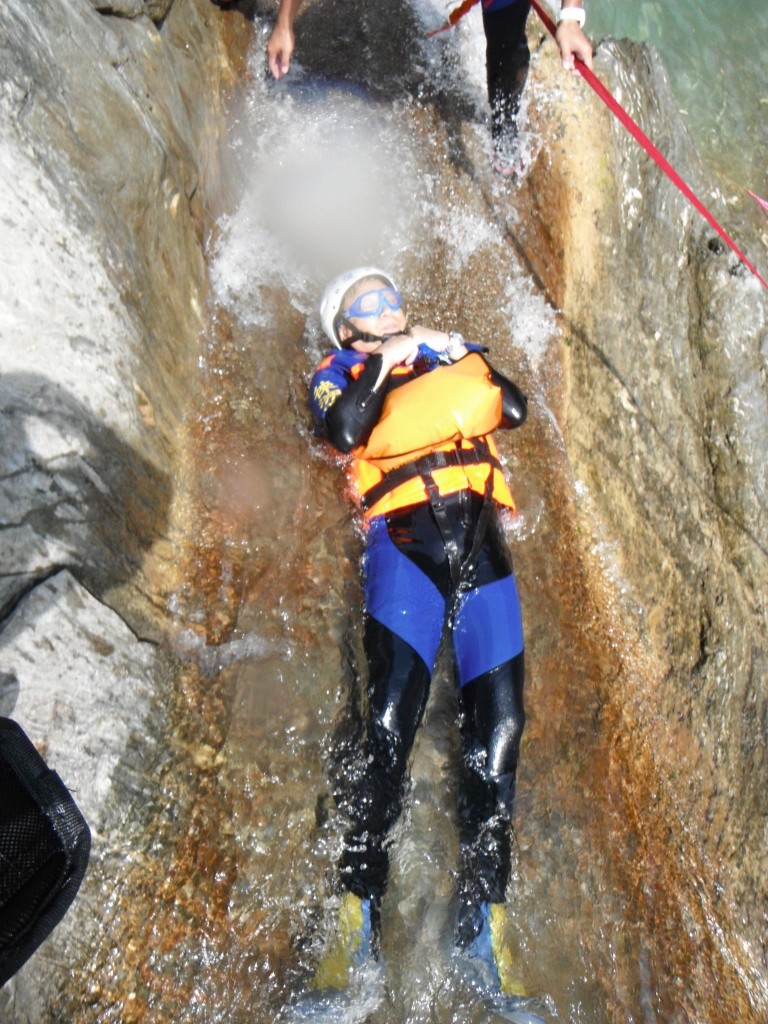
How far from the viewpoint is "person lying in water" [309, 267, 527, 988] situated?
301 cm

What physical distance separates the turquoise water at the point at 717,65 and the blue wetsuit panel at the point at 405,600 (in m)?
5.72

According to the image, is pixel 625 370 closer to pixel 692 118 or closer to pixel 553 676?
pixel 553 676

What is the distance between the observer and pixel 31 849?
67.4 inches

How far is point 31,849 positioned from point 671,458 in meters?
4.42

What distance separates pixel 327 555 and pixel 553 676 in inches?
49.3

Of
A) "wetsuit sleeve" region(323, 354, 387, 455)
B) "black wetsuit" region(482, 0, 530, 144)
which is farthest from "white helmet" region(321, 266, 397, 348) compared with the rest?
"black wetsuit" region(482, 0, 530, 144)

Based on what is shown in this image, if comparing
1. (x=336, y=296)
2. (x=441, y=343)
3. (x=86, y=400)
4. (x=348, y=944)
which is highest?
(x=336, y=296)

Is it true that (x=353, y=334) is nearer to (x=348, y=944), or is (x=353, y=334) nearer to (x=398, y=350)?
(x=398, y=350)

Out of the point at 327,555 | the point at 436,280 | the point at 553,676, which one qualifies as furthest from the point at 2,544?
the point at 436,280

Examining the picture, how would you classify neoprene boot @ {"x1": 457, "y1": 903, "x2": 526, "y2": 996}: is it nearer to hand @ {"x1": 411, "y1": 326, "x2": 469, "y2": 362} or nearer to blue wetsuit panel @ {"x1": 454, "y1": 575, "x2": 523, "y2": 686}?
blue wetsuit panel @ {"x1": 454, "y1": 575, "x2": 523, "y2": 686}

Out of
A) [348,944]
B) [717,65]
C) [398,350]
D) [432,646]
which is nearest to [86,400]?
[398,350]

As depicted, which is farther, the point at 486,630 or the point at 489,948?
the point at 486,630

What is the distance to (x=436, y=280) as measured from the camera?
5.10 metres

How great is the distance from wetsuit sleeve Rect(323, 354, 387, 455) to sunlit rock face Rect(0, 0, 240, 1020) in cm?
69
